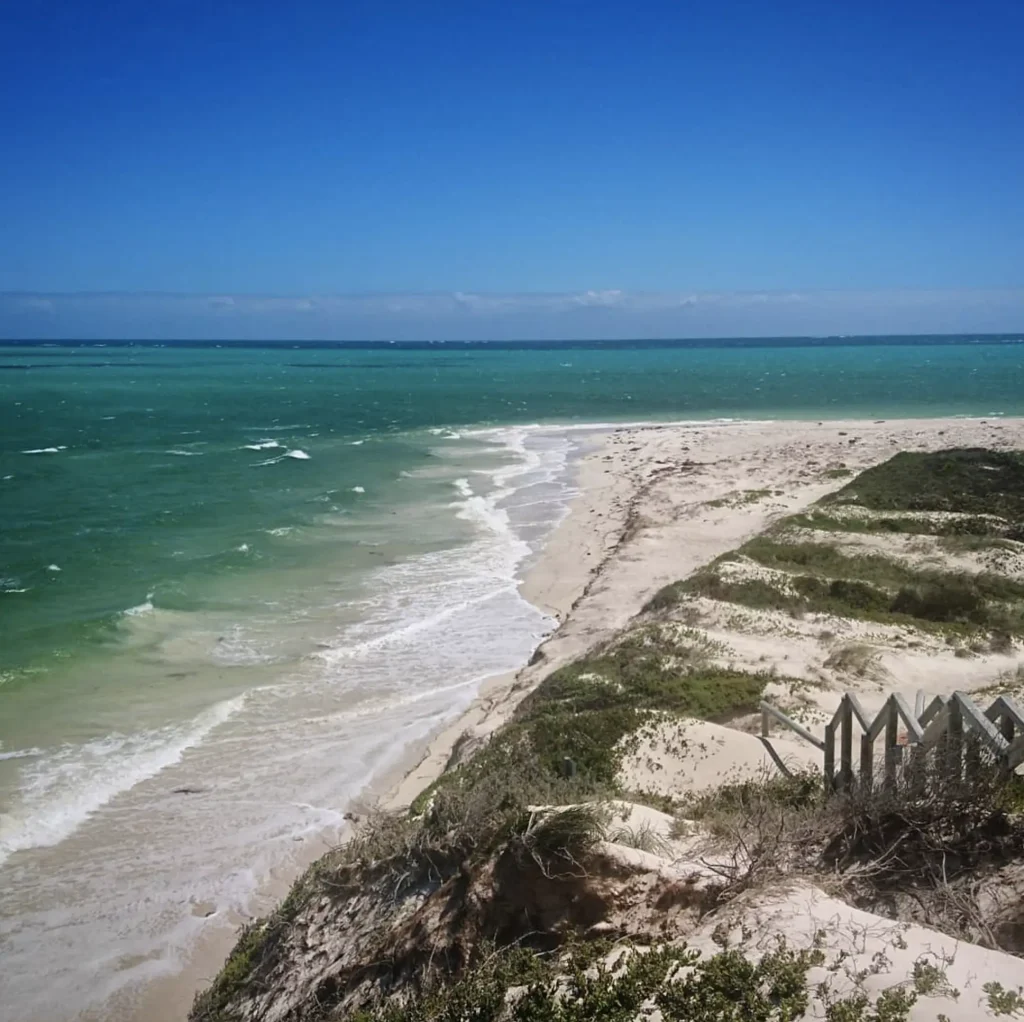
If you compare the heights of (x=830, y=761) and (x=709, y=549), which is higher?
(x=830, y=761)

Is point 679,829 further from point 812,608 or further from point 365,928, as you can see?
point 812,608

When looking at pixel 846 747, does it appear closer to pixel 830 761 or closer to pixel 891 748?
pixel 830 761

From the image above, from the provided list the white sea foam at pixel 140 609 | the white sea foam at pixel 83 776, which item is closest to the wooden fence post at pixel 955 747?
the white sea foam at pixel 83 776

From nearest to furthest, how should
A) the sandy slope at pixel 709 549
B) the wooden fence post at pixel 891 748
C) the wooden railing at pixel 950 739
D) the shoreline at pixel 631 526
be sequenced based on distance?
the wooden railing at pixel 950 739 → the wooden fence post at pixel 891 748 → the shoreline at pixel 631 526 → the sandy slope at pixel 709 549

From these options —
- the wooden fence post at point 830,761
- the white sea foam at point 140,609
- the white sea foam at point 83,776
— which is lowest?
the white sea foam at point 83,776

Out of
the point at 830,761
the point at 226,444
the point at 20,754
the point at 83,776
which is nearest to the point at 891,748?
the point at 830,761

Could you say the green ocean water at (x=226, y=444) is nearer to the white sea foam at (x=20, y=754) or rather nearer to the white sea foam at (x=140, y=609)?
the white sea foam at (x=140, y=609)

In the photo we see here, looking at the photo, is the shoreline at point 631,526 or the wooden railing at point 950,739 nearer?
the wooden railing at point 950,739
